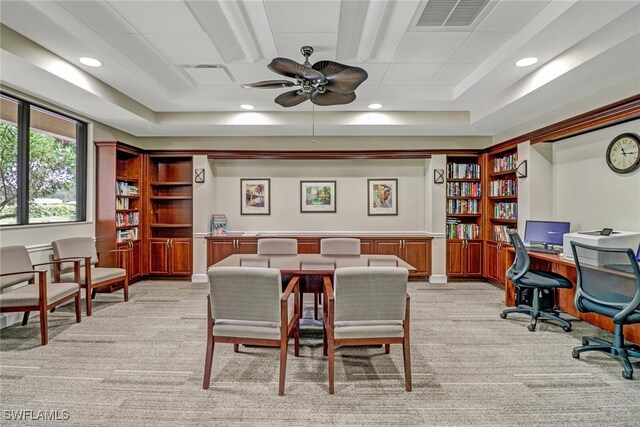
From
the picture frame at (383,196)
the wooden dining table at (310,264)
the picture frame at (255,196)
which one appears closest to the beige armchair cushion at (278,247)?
the wooden dining table at (310,264)

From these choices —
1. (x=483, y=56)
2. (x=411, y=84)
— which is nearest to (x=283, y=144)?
(x=411, y=84)

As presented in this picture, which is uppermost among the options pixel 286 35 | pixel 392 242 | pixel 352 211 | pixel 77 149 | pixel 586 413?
pixel 286 35

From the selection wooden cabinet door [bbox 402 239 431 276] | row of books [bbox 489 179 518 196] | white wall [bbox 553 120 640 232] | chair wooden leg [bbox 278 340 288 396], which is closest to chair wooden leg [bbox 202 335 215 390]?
chair wooden leg [bbox 278 340 288 396]

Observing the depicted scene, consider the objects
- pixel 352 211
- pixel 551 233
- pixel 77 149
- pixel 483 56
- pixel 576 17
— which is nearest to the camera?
pixel 576 17

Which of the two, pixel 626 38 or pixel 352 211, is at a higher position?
pixel 626 38

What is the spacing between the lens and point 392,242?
18.5 feet

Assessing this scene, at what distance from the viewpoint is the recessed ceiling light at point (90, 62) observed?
3.23 meters

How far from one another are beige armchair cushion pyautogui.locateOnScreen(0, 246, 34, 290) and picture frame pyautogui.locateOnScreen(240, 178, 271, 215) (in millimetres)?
3164

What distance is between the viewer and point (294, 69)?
2.66 meters

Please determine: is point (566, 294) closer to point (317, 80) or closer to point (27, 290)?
point (317, 80)

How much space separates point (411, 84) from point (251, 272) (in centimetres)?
342

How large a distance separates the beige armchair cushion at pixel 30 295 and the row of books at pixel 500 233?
605 centimetres

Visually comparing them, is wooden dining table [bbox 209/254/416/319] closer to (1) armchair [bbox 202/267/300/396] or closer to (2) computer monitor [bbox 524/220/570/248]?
(1) armchair [bbox 202/267/300/396]

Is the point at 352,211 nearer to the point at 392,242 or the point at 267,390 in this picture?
the point at 392,242
